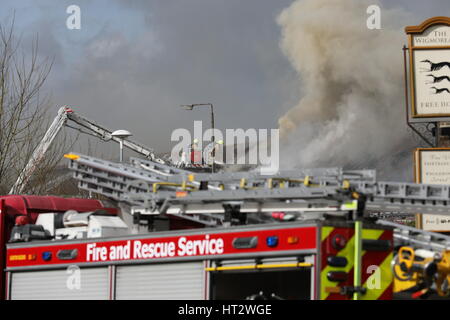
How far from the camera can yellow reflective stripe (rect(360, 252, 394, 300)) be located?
27.7ft

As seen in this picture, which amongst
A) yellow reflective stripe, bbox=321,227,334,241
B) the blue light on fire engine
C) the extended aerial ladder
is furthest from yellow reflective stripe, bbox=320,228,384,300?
the extended aerial ladder

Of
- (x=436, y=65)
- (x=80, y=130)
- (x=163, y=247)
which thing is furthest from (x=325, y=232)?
(x=80, y=130)

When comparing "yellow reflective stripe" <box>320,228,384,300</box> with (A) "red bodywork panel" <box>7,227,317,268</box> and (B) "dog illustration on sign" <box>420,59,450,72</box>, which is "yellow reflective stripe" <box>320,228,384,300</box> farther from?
(B) "dog illustration on sign" <box>420,59,450,72</box>

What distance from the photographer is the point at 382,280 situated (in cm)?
859

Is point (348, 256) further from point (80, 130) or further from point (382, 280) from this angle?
point (80, 130)

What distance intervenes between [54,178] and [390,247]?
24.2 m

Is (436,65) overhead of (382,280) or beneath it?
overhead

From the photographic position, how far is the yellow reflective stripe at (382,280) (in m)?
8.44

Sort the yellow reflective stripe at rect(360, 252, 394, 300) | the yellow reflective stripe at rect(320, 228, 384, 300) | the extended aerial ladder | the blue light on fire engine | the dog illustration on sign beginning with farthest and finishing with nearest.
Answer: the extended aerial ladder, the dog illustration on sign, the blue light on fire engine, the yellow reflective stripe at rect(360, 252, 394, 300), the yellow reflective stripe at rect(320, 228, 384, 300)

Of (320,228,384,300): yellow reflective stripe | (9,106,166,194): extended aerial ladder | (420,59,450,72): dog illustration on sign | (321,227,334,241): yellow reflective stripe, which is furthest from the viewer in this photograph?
(9,106,166,194): extended aerial ladder

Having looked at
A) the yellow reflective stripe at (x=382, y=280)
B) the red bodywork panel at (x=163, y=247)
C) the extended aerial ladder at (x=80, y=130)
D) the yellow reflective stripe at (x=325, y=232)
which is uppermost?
the extended aerial ladder at (x=80, y=130)

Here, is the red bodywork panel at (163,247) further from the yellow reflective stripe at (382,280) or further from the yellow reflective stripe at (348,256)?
the yellow reflective stripe at (382,280)

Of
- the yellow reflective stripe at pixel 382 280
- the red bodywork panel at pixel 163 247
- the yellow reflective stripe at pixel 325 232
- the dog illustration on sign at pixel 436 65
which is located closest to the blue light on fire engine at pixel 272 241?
the red bodywork panel at pixel 163 247
